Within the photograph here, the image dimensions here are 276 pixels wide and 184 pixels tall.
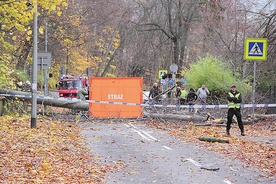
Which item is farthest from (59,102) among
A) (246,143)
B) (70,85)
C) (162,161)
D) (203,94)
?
(70,85)

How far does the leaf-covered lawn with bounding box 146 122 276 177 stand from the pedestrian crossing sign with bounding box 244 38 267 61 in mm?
2743

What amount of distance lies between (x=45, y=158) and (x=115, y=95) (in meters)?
13.1

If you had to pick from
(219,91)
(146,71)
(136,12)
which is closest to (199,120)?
(219,91)

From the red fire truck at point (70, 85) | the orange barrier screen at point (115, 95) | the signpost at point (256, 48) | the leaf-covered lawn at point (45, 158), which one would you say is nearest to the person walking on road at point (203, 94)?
the orange barrier screen at point (115, 95)

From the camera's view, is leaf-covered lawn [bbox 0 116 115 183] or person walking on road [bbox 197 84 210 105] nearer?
leaf-covered lawn [bbox 0 116 115 183]

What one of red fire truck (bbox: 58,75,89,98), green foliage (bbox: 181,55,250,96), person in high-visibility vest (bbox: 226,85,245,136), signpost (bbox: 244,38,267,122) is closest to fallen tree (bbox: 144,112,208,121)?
signpost (bbox: 244,38,267,122)

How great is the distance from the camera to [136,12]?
133ft

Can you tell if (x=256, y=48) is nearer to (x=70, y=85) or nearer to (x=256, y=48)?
(x=256, y=48)

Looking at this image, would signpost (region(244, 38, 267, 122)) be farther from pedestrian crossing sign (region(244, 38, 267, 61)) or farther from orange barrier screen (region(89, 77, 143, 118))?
orange barrier screen (region(89, 77, 143, 118))

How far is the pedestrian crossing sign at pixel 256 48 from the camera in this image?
1917cm

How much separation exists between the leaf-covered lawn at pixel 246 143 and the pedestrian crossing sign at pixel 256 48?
2743 millimetres

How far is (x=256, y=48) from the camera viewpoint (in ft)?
63.1

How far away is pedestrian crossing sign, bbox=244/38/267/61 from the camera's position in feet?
62.9

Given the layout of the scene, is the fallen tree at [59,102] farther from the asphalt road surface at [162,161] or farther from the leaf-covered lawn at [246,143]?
the asphalt road surface at [162,161]
